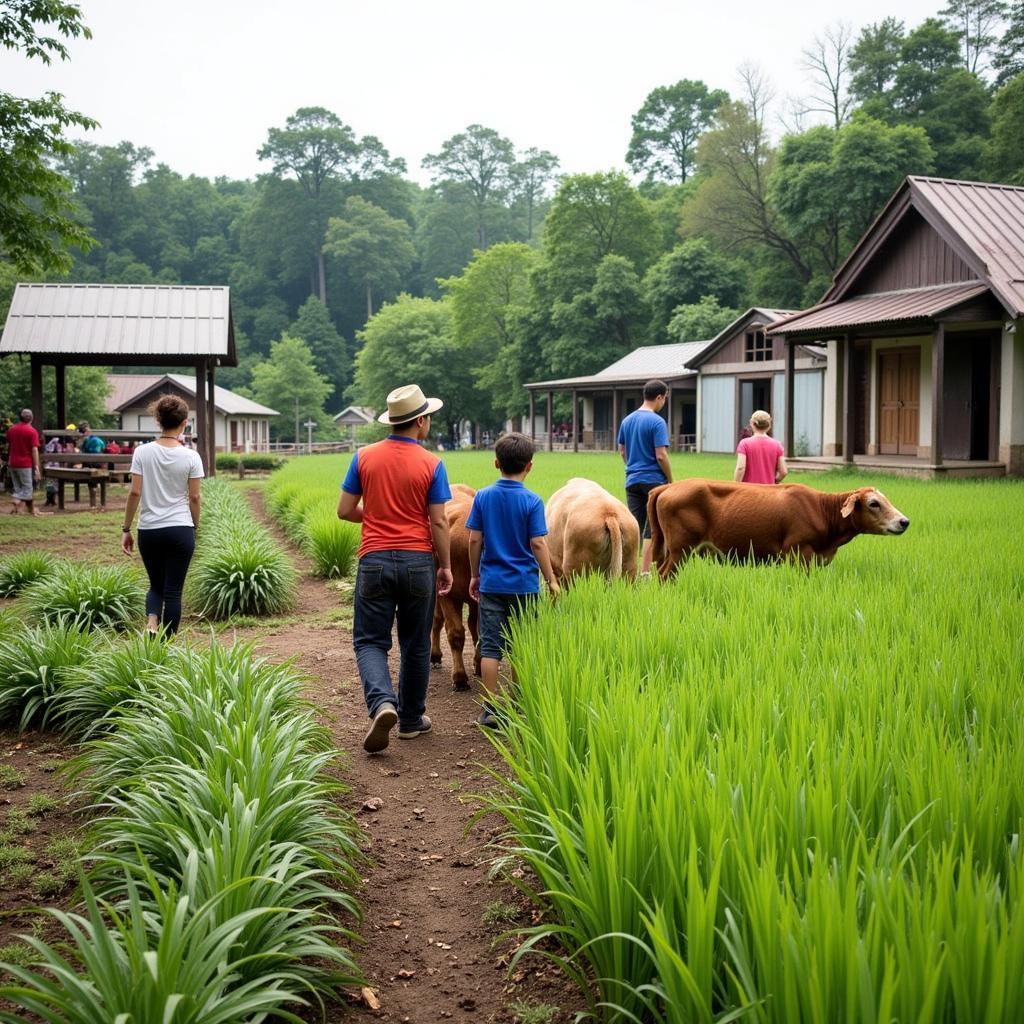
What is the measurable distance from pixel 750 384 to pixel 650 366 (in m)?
8.49

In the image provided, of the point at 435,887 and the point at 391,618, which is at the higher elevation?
the point at 391,618

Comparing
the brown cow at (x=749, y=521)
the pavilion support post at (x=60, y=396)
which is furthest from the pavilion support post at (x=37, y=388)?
the brown cow at (x=749, y=521)

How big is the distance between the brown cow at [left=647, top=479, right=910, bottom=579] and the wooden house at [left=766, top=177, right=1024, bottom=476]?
43.5 feet

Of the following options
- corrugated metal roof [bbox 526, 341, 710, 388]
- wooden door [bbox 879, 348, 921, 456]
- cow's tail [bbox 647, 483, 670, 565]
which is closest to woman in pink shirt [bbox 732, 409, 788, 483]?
cow's tail [bbox 647, 483, 670, 565]

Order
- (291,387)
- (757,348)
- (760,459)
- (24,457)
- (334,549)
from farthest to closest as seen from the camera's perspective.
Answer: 1. (291,387)
2. (757,348)
3. (24,457)
4. (334,549)
5. (760,459)

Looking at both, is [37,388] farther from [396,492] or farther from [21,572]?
[396,492]

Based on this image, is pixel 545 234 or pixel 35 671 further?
pixel 545 234

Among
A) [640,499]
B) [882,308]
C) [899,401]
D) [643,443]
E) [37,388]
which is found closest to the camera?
[643,443]

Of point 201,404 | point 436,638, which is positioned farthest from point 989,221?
point 436,638

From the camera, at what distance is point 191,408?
5684 centimetres

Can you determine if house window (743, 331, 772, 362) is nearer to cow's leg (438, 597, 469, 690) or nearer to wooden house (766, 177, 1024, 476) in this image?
wooden house (766, 177, 1024, 476)

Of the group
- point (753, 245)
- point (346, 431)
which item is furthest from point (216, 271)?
point (753, 245)

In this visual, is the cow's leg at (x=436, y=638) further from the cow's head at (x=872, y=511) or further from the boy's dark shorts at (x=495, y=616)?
the cow's head at (x=872, y=511)

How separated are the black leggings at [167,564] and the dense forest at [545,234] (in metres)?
11.0
